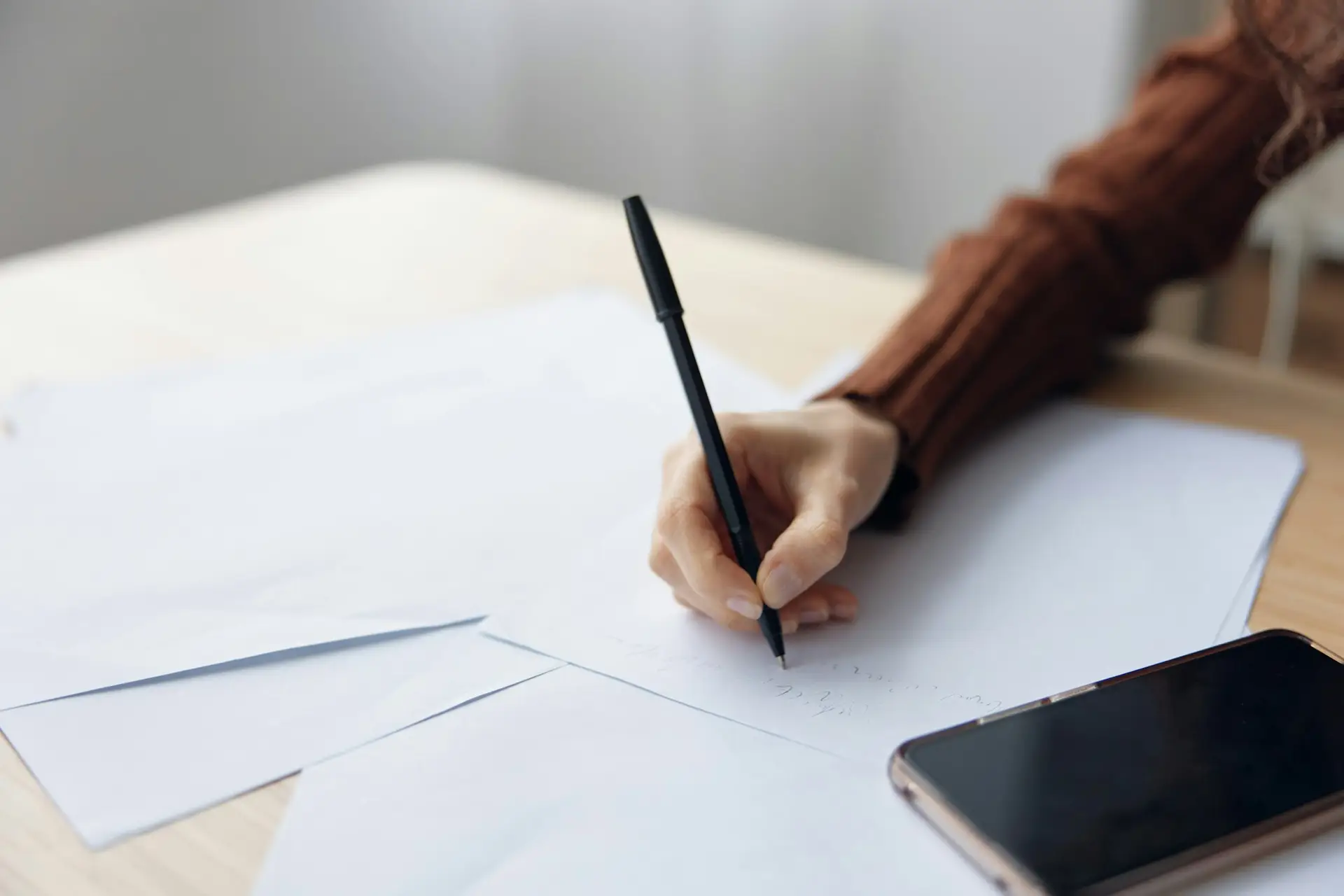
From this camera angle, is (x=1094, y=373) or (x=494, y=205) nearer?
(x=1094, y=373)

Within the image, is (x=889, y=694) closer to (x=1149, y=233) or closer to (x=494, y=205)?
(x=1149, y=233)

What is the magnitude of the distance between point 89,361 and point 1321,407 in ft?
2.40

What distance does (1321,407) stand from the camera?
25.1 inches

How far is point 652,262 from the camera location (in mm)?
473

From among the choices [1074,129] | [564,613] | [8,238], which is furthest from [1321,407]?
[8,238]

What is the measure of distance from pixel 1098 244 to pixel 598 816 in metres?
0.46

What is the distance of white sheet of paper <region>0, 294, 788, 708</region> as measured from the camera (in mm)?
480

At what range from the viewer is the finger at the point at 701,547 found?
43cm

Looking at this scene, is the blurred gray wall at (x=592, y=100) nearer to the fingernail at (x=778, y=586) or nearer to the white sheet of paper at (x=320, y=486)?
the white sheet of paper at (x=320, y=486)

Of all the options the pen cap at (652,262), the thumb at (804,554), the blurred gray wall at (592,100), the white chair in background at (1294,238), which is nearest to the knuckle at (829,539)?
the thumb at (804,554)

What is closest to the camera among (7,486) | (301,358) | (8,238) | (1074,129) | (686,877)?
(686,877)

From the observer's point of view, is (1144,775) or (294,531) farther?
(294,531)

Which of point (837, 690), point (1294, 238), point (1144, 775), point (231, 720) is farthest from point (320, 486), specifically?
point (1294, 238)

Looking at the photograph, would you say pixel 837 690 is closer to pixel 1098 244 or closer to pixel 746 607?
pixel 746 607
